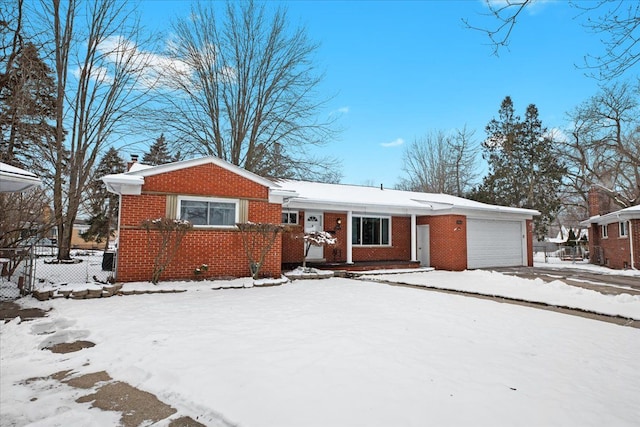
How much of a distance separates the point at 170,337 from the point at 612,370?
219 inches

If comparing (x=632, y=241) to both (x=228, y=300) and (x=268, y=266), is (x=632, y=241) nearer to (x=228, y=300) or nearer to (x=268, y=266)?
(x=268, y=266)

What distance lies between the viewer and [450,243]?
14.8 metres

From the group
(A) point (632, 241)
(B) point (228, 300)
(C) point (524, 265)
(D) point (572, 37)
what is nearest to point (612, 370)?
(D) point (572, 37)

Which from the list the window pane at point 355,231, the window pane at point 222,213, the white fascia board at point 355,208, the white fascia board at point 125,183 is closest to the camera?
the white fascia board at point 125,183

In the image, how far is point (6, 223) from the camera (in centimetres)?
872

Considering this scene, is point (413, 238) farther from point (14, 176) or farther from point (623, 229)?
point (14, 176)

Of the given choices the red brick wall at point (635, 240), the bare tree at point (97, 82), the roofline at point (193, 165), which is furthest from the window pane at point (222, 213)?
the red brick wall at point (635, 240)

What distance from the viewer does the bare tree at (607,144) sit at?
2336cm

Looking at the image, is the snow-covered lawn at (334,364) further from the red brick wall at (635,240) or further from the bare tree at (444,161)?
the bare tree at (444,161)

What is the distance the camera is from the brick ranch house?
9.33m

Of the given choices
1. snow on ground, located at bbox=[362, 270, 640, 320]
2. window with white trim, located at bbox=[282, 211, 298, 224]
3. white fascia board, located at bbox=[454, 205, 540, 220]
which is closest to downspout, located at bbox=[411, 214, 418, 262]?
white fascia board, located at bbox=[454, 205, 540, 220]

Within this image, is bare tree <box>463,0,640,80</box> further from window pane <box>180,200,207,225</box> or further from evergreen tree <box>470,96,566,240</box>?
evergreen tree <box>470,96,566,240</box>

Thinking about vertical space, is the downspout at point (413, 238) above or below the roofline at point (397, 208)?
below

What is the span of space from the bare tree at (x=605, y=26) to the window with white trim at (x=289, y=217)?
10.9 meters
